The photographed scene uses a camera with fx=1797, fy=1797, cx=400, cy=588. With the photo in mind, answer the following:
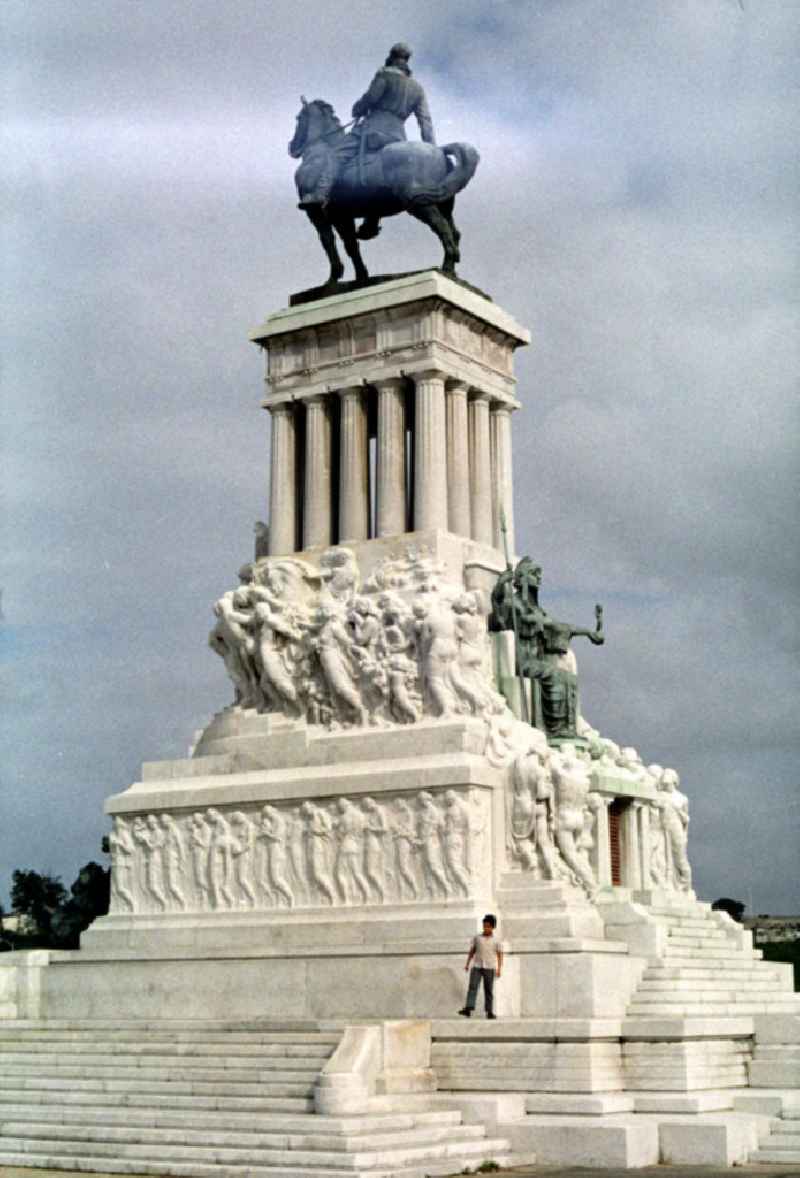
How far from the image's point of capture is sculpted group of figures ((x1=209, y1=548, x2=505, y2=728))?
105ft

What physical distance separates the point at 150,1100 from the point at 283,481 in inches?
583

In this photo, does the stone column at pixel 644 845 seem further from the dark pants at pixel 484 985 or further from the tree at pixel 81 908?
the tree at pixel 81 908

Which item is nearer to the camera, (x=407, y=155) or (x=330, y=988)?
(x=330, y=988)

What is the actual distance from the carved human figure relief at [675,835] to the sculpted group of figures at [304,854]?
6850 millimetres

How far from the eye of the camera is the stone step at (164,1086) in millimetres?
25422

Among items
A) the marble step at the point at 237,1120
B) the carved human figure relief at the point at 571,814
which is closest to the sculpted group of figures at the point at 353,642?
the carved human figure relief at the point at 571,814

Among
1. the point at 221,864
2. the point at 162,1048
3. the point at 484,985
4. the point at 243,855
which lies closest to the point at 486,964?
the point at 484,985

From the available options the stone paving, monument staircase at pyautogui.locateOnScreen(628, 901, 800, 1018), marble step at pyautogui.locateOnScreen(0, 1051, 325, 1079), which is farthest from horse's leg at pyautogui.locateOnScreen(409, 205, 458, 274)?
the stone paving

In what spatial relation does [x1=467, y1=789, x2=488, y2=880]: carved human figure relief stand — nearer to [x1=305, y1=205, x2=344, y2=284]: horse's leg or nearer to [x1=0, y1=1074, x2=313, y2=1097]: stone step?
[x1=0, y1=1074, x2=313, y2=1097]: stone step

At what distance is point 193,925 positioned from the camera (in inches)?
1297

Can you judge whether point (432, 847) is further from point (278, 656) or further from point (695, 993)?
point (278, 656)

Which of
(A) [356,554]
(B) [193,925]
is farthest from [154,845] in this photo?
(A) [356,554]

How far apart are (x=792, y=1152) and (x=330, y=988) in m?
8.37

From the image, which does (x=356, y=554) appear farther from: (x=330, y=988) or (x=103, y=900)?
(x=103, y=900)
